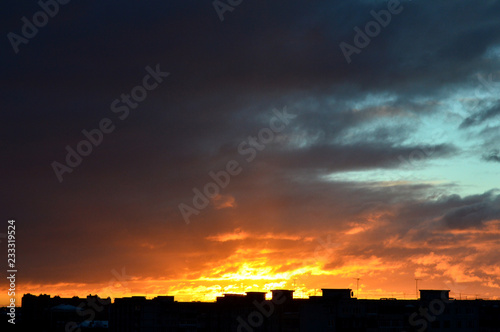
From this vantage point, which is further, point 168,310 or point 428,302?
point 428,302

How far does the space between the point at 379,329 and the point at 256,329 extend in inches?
1158

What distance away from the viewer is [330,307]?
498 feet

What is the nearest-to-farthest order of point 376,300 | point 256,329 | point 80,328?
1. point 256,329
2. point 376,300
3. point 80,328

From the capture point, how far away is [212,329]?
154 m

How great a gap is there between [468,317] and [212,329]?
2488 inches

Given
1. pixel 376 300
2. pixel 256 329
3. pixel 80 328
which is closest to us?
pixel 256 329

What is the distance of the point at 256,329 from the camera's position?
149 m

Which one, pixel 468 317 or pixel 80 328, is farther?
pixel 80 328

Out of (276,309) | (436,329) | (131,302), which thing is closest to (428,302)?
(436,329)

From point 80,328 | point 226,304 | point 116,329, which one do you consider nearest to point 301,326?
point 226,304

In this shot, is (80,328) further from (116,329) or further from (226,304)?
(226,304)

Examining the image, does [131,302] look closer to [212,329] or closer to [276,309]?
[212,329]

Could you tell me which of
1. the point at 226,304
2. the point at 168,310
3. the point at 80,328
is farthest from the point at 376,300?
the point at 80,328

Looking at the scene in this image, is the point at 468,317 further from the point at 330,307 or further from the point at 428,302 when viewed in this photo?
the point at 330,307
